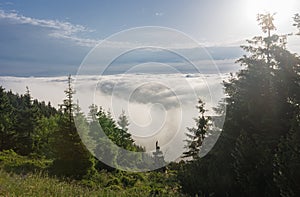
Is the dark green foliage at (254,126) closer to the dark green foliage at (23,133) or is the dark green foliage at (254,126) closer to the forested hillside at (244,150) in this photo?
the forested hillside at (244,150)

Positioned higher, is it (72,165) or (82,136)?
(82,136)

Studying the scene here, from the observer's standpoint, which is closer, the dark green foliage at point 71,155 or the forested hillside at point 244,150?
the forested hillside at point 244,150

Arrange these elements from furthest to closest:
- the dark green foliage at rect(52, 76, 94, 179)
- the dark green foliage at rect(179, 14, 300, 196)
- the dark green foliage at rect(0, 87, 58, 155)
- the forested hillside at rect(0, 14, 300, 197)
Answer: the dark green foliage at rect(0, 87, 58, 155) → the dark green foliage at rect(52, 76, 94, 179) → the dark green foliage at rect(179, 14, 300, 196) → the forested hillside at rect(0, 14, 300, 197)

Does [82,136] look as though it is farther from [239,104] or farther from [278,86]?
[278,86]

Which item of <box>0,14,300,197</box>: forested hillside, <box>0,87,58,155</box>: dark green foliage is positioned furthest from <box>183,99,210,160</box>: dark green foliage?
<box>0,87,58,155</box>: dark green foliage

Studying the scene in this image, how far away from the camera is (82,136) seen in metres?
30.4

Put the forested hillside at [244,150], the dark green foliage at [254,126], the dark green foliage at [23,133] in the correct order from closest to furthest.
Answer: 1. the forested hillside at [244,150]
2. the dark green foliage at [254,126]
3. the dark green foliage at [23,133]

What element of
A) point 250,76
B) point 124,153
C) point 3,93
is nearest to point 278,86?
point 250,76

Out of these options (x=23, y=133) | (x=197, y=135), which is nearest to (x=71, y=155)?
(x=197, y=135)

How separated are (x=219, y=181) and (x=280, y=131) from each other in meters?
3.84

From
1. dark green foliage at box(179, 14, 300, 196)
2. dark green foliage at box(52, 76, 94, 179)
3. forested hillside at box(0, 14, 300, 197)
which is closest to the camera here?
forested hillside at box(0, 14, 300, 197)

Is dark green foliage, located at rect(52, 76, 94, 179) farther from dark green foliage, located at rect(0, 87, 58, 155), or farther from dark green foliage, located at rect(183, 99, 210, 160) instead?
dark green foliage, located at rect(0, 87, 58, 155)

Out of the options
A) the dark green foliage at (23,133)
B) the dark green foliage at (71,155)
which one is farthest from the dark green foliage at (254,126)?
the dark green foliage at (23,133)

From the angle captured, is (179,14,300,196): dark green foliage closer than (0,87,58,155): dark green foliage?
Yes
